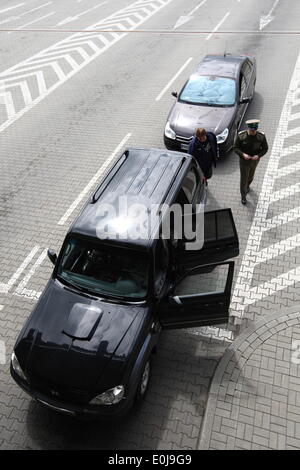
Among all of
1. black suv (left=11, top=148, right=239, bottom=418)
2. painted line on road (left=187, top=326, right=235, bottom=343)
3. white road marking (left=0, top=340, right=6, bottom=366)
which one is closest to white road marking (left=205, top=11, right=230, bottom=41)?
black suv (left=11, top=148, right=239, bottom=418)

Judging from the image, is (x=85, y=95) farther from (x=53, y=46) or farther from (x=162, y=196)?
(x=162, y=196)

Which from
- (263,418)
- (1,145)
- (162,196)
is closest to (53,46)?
(1,145)

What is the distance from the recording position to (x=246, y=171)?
8.19 meters

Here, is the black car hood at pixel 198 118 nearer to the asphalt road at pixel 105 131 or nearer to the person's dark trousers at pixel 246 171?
the asphalt road at pixel 105 131

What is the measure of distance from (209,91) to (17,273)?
706cm

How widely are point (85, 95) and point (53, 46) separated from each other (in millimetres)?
6540

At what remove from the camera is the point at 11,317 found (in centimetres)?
662

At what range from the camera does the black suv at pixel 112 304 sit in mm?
4711

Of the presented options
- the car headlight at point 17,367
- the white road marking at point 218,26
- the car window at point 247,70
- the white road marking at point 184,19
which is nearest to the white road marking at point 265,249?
the car window at point 247,70

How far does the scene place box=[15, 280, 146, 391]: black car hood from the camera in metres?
4.73

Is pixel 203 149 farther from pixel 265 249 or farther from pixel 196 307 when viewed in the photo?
pixel 196 307

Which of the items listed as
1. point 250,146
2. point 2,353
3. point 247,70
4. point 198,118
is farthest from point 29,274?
point 247,70

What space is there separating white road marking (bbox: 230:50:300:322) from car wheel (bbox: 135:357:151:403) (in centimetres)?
187

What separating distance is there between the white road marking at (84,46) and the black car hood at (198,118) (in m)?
5.83
